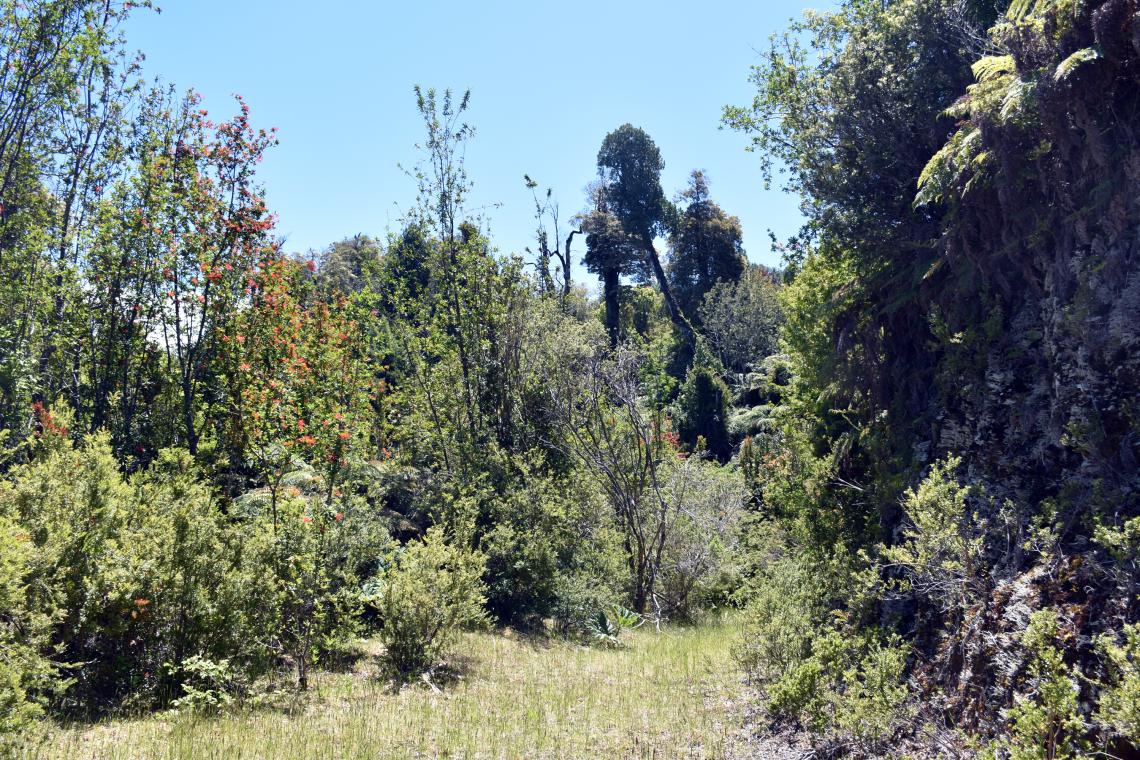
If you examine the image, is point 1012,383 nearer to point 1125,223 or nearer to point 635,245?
point 1125,223

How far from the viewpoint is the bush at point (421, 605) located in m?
8.00

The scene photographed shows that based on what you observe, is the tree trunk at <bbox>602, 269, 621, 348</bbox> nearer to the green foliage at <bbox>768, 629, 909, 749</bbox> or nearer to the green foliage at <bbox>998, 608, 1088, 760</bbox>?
the green foliage at <bbox>768, 629, 909, 749</bbox>

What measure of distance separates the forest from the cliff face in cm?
4

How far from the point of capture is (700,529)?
15.0 metres

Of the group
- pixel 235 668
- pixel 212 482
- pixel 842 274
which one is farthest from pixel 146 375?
pixel 842 274

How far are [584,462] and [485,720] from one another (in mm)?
7860

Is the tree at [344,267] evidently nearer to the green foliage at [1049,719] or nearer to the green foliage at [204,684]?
the green foliage at [204,684]

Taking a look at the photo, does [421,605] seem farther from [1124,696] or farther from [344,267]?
[344,267]

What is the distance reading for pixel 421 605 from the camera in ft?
26.2

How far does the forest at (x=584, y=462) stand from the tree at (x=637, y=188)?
1070 inches

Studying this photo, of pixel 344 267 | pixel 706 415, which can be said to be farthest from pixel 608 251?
pixel 344 267

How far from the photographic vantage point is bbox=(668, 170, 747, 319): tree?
42969 millimetres

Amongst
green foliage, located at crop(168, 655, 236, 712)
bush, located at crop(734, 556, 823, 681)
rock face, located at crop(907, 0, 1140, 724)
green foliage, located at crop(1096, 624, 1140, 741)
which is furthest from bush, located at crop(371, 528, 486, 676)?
green foliage, located at crop(1096, 624, 1140, 741)

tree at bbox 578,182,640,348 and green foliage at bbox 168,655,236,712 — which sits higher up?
tree at bbox 578,182,640,348
